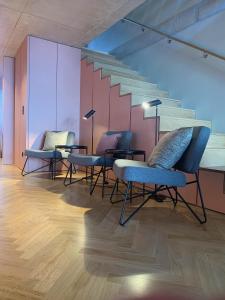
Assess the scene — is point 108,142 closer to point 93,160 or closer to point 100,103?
point 93,160

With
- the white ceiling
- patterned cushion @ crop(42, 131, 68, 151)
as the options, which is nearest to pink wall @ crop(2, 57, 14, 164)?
the white ceiling

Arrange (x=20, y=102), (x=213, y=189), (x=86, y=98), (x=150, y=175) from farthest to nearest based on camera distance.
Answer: (x=20, y=102), (x=86, y=98), (x=213, y=189), (x=150, y=175)

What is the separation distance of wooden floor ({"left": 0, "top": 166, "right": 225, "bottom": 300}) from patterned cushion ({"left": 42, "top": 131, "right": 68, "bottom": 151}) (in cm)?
198

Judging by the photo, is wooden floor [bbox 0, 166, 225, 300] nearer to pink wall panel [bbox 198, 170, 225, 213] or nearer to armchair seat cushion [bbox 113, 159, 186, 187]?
pink wall panel [bbox 198, 170, 225, 213]

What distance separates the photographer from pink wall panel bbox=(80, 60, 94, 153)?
4.93 metres

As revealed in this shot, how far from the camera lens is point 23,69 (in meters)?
4.98

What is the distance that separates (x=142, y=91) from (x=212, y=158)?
1.95 meters

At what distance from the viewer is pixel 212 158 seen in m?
2.81

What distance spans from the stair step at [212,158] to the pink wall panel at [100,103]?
1.99 m

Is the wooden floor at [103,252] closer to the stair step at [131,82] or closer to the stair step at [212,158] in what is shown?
the stair step at [212,158]

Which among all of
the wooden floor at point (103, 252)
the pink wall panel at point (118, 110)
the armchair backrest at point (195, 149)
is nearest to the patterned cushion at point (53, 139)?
the pink wall panel at point (118, 110)

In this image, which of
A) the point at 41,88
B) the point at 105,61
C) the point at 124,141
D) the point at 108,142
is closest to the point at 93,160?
the point at 108,142

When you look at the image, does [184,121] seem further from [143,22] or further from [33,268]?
[33,268]

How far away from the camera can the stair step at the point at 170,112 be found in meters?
3.70
